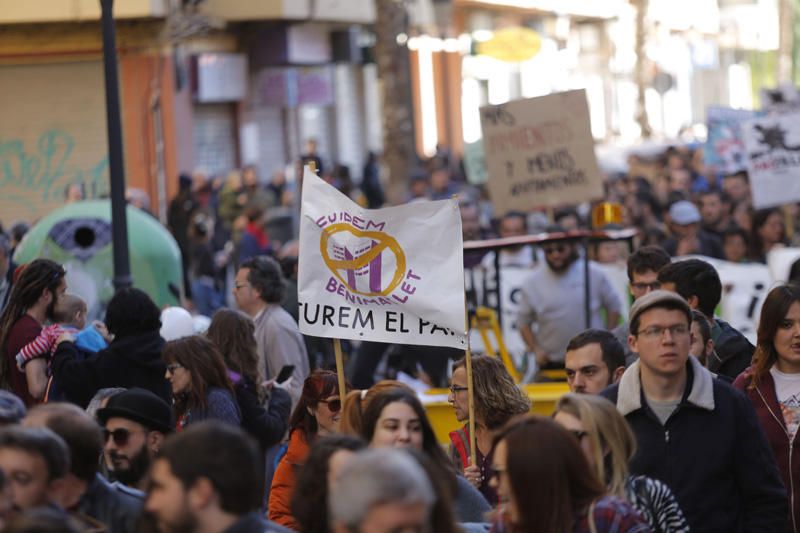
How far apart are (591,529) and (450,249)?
2.85 m

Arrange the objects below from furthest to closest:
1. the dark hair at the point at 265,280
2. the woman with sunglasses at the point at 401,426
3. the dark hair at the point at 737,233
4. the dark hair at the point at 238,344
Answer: the dark hair at the point at 737,233 < the dark hair at the point at 265,280 < the dark hair at the point at 238,344 < the woman with sunglasses at the point at 401,426

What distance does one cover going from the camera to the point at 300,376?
10000mm

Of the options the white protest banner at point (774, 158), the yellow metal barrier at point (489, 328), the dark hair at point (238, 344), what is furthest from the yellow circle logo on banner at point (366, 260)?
the white protest banner at point (774, 158)

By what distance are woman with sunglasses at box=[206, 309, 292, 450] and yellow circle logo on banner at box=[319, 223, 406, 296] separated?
89 centimetres

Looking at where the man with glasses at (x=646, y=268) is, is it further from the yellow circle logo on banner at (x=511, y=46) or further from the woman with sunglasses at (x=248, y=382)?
the yellow circle logo on banner at (x=511, y=46)

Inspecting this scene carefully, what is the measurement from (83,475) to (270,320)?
4721mm

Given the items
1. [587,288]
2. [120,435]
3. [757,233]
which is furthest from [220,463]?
[757,233]

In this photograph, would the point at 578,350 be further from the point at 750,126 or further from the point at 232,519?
the point at 750,126

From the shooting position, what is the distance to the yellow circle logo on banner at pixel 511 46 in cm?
2872

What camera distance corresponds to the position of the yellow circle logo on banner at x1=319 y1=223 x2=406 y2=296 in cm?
775

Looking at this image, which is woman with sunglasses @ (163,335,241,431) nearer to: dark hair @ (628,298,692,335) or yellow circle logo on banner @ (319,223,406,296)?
yellow circle logo on banner @ (319,223,406,296)

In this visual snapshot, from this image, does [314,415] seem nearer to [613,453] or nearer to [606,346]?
[606,346]

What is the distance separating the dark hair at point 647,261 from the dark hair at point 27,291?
Result: 3140mm

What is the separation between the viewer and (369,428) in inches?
237
